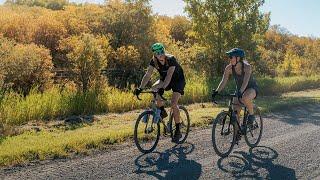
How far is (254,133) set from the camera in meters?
10.3

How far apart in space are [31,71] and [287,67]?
78.4ft

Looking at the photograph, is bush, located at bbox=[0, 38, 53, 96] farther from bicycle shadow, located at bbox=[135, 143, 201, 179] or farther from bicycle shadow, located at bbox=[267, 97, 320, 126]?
bicycle shadow, located at bbox=[267, 97, 320, 126]

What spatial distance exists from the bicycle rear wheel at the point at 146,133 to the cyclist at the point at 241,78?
4.77ft

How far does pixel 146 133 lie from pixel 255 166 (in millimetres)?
2406

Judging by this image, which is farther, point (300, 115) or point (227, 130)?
point (300, 115)

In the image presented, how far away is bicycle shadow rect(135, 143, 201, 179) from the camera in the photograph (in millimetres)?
7727

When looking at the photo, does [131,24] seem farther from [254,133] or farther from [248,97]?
[248,97]

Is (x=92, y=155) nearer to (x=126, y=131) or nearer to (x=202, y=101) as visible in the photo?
(x=126, y=131)

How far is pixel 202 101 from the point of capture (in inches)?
755

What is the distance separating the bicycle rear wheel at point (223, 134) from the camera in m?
9.10

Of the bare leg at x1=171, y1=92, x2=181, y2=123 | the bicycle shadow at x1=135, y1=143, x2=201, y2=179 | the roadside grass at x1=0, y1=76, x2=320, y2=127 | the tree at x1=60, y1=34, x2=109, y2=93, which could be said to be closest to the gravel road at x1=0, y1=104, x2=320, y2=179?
the bicycle shadow at x1=135, y1=143, x2=201, y2=179

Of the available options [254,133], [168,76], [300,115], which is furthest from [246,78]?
[300,115]

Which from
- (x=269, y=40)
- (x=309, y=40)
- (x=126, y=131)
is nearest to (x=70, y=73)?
(x=126, y=131)

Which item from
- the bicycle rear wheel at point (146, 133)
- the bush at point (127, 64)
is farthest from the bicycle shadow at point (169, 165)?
the bush at point (127, 64)
